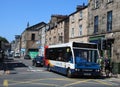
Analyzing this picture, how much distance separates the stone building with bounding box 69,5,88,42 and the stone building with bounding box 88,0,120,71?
2.72 metres

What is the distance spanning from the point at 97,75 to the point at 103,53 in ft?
38.9

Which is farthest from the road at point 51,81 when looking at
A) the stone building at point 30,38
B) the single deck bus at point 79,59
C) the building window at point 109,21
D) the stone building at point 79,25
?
Result: the stone building at point 30,38

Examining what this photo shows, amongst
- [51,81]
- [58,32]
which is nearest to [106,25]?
[51,81]

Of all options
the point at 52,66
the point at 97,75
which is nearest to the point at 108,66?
the point at 97,75

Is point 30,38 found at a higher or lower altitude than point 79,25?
higher

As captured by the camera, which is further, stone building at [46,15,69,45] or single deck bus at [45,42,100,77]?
stone building at [46,15,69,45]

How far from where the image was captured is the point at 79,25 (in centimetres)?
4784

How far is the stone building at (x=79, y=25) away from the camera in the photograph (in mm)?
44987

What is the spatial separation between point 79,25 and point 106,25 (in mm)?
11407

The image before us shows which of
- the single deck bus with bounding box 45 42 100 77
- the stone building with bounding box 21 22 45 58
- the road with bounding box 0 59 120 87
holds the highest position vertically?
the stone building with bounding box 21 22 45 58

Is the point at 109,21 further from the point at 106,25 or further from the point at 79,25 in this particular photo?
the point at 79,25

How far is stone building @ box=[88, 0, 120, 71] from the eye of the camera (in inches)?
1330

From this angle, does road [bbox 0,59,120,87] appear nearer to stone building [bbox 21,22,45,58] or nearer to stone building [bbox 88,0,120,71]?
stone building [bbox 88,0,120,71]

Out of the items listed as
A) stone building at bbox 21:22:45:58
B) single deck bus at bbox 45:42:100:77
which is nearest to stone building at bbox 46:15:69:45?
stone building at bbox 21:22:45:58
